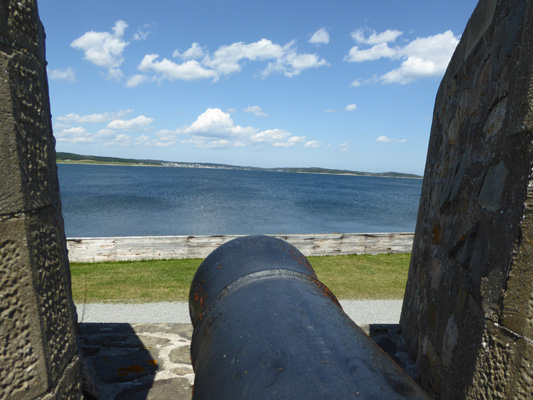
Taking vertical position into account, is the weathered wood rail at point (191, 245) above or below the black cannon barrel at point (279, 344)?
below

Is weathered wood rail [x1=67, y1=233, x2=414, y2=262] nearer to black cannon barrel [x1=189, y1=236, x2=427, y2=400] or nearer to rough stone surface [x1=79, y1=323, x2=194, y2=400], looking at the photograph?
rough stone surface [x1=79, y1=323, x2=194, y2=400]

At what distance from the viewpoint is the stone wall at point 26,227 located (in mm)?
1332

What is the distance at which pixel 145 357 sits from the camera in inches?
147

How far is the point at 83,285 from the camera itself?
883 centimetres

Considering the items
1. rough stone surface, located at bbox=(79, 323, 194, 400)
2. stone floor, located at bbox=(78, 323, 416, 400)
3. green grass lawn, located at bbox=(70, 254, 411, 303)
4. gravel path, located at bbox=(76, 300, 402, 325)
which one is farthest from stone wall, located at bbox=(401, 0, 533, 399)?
green grass lawn, located at bbox=(70, 254, 411, 303)

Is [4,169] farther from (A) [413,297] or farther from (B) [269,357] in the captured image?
(A) [413,297]

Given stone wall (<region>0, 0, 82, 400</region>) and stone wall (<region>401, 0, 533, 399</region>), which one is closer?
stone wall (<region>0, 0, 82, 400</region>)

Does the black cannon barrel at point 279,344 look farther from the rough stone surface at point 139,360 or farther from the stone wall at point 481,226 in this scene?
the rough stone surface at point 139,360

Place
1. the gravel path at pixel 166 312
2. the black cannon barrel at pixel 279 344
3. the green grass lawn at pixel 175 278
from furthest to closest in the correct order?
1. the green grass lawn at pixel 175 278
2. the gravel path at pixel 166 312
3. the black cannon barrel at pixel 279 344

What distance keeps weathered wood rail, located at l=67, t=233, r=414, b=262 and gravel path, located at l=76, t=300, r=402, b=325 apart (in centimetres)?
333

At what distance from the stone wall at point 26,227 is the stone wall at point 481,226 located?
196 centimetres

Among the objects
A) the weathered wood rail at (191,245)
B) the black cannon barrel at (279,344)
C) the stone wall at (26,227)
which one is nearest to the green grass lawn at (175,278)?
the weathered wood rail at (191,245)

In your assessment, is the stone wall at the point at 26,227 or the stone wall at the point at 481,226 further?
the stone wall at the point at 481,226

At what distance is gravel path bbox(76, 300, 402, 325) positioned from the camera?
23.0 feet
